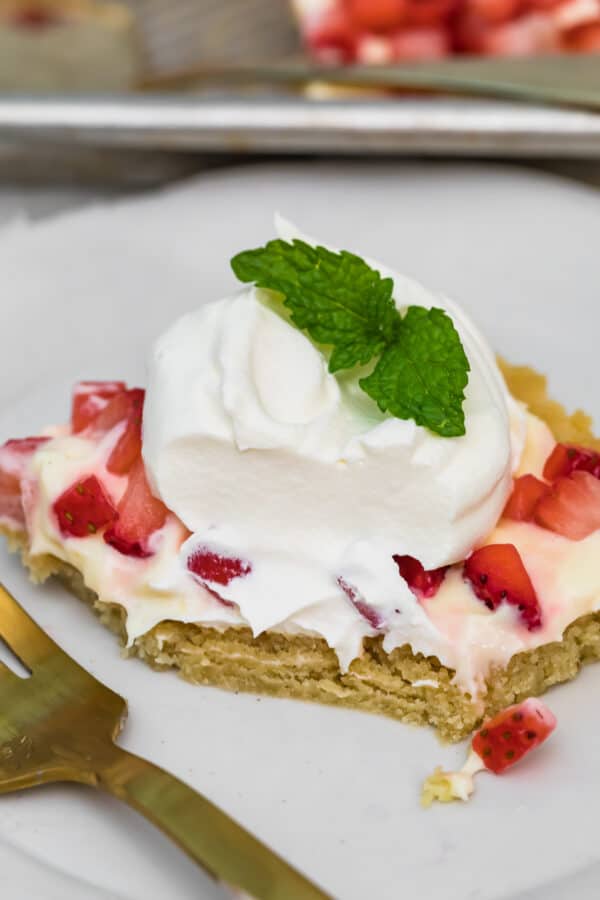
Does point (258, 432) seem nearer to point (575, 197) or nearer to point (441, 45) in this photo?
point (575, 197)

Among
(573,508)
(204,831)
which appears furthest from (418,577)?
(204,831)

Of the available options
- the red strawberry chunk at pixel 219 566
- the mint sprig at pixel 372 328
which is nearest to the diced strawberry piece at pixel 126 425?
the red strawberry chunk at pixel 219 566

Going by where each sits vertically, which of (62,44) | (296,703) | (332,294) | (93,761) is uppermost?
(62,44)

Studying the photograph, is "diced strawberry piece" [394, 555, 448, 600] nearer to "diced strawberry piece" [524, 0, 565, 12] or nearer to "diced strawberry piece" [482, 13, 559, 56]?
"diced strawberry piece" [482, 13, 559, 56]

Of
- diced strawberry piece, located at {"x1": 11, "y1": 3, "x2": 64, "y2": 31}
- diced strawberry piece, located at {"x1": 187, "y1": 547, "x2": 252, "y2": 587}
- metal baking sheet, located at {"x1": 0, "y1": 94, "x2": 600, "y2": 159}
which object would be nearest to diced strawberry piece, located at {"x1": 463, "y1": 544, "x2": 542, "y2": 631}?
diced strawberry piece, located at {"x1": 187, "y1": 547, "x2": 252, "y2": 587}

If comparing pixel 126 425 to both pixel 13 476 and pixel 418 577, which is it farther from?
pixel 418 577
